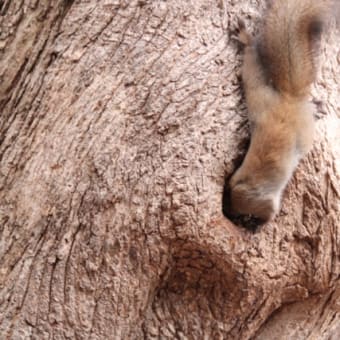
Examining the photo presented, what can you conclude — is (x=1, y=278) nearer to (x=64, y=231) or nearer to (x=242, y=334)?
(x=64, y=231)

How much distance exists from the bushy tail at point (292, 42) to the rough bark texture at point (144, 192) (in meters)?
0.05

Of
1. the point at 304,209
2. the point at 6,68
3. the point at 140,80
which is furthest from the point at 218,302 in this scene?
the point at 6,68

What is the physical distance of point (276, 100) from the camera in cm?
165

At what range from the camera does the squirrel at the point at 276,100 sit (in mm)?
1573

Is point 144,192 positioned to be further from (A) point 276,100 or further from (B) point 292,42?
(B) point 292,42

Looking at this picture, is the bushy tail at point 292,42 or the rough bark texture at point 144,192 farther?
the bushy tail at point 292,42

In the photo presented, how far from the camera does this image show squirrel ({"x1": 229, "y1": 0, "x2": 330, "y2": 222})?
1573 mm

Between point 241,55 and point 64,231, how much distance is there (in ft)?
1.84

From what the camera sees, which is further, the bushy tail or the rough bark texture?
the bushy tail

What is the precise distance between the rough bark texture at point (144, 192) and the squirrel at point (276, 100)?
0.10 feet

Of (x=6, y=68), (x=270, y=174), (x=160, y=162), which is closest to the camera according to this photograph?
(x=160, y=162)

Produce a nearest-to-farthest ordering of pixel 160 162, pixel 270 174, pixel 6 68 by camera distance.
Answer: pixel 160 162
pixel 270 174
pixel 6 68

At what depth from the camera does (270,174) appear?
1618 mm

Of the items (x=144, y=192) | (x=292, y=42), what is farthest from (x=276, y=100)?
(x=144, y=192)
